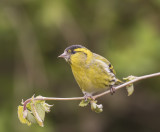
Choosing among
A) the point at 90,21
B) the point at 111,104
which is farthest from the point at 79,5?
the point at 111,104

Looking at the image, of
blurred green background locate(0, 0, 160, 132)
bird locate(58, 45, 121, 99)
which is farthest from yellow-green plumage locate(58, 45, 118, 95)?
blurred green background locate(0, 0, 160, 132)

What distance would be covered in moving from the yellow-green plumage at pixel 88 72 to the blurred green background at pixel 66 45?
6.07 ft

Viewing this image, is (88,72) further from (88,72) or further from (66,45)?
(66,45)

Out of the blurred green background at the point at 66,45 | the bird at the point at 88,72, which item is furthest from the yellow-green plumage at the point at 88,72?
the blurred green background at the point at 66,45

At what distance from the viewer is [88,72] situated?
3463 millimetres

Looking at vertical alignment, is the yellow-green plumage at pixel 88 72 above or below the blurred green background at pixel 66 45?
below

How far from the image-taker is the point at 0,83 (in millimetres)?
6066

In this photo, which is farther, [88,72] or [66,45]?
[66,45]

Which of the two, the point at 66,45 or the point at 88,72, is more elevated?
the point at 66,45

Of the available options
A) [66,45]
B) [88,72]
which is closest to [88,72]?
[88,72]

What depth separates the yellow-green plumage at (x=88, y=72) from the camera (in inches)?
135

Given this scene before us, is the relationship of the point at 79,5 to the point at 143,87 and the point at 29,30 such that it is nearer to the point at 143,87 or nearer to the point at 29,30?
the point at 29,30

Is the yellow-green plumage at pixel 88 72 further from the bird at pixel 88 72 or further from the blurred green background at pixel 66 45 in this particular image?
the blurred green background at pixel 66 45

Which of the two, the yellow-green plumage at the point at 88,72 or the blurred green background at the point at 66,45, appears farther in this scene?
the blurred green background at the point at 66,45
